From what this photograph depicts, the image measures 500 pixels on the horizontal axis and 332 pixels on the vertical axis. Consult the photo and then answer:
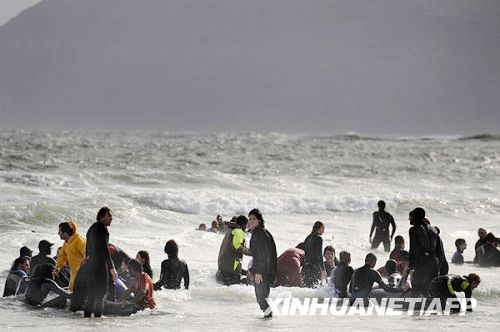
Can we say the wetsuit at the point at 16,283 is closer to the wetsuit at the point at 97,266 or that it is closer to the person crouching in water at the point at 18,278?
the person crouching in water at the point at 18,278

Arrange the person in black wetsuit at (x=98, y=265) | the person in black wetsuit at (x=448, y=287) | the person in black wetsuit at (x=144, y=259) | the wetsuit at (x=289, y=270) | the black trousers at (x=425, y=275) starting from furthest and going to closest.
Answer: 1. the wetsuit at (x=289, y=270)
2. the person in black wetsuit at (x=144, y=259)
3. the black trousers at (x=425, y=275)
4. the person in black wetsuit at (x=448, y=287)
5. the person in black wetsuit at (x=98, y=265)

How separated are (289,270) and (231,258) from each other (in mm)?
906

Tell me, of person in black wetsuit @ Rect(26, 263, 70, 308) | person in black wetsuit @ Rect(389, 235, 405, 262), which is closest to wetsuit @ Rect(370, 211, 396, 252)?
person in black wetsuit @ Rect(389, 235, 405, 262)

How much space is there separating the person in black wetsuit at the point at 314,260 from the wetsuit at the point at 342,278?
83 cm

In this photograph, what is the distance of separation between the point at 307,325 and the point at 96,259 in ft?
8.54

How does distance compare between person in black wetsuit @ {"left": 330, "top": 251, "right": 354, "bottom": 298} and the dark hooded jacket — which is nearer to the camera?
the dark hooded jacket

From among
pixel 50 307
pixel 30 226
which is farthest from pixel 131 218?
pixel 50 307

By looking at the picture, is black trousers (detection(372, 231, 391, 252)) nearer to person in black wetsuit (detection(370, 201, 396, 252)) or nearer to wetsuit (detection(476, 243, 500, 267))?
person in black wetsuit (detection(370, 201, 396, 252))

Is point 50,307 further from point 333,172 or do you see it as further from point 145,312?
point 333,172

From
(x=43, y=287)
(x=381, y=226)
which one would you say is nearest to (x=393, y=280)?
(x=43, y=287)

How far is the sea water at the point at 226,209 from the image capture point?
11.1 metres

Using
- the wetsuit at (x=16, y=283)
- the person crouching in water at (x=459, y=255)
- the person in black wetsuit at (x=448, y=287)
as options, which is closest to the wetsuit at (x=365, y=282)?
the person in black wetsuit at (x=448, y=287)

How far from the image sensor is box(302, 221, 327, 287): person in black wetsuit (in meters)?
13.8

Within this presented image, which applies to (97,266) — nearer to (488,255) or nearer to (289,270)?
(289,270)
